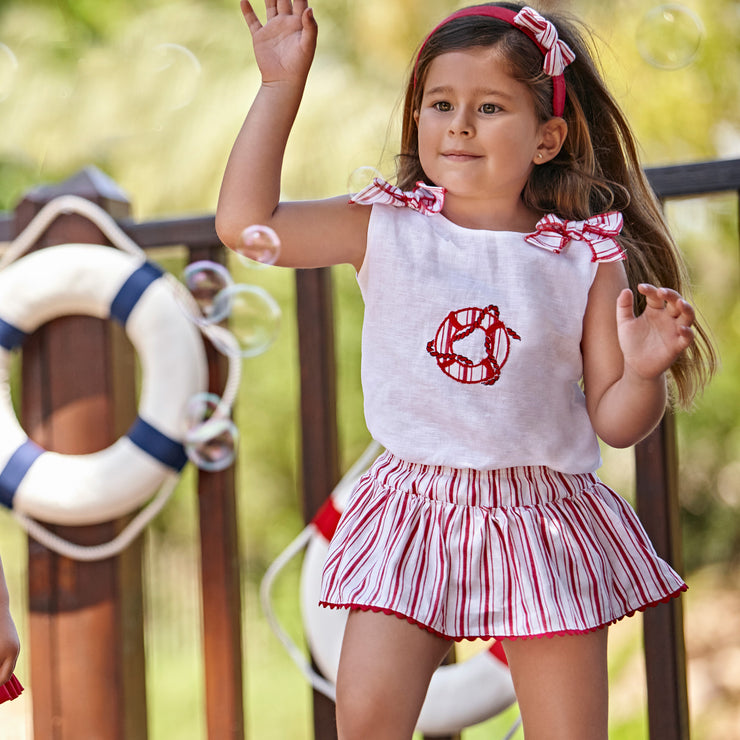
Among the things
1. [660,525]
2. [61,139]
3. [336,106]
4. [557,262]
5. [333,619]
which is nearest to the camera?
[557,262]

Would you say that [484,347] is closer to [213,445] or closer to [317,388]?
[317,388]

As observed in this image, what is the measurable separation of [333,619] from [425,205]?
900 millimetres

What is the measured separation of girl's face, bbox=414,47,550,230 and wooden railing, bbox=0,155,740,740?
700 mm

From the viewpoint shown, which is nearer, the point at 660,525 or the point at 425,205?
the point at 425,205

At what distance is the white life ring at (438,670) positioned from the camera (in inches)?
73.7

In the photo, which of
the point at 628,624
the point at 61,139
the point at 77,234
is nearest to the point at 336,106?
the point at 61,139

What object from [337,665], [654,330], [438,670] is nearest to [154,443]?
[337,665]

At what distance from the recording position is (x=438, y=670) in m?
1.92

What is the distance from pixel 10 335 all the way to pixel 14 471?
0.94 ft

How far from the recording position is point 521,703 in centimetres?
133

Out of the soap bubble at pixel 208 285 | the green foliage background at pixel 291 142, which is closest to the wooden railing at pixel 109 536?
the soap bubble at pixel 208 285

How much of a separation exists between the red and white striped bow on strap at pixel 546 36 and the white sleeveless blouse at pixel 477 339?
20 cm

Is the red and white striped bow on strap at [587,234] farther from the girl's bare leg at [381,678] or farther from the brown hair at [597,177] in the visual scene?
the girl's bare leg at [381,678]

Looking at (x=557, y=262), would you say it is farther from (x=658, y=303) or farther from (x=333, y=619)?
(x=333, y=619)
